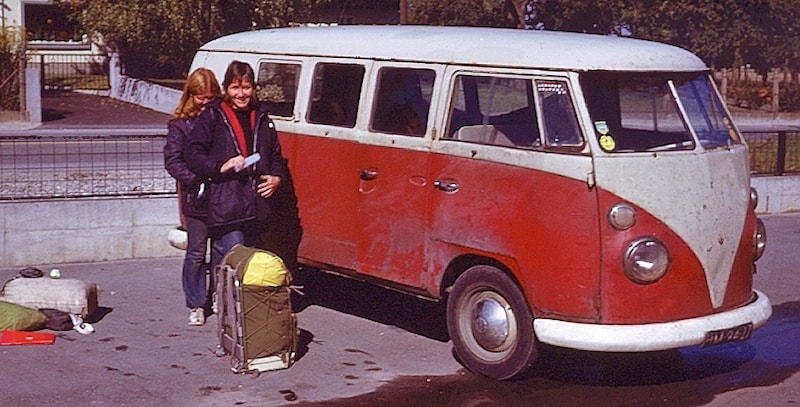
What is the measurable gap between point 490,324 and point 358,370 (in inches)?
36.1

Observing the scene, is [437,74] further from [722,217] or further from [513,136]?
[722,217]

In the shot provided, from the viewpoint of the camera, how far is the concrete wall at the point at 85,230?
10.7 metres

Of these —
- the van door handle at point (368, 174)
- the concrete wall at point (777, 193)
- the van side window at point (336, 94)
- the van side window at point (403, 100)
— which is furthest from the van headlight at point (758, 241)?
the concrete wall at point (777, 193)

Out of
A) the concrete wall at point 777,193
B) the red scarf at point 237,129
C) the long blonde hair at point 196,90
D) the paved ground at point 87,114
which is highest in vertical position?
the long blonde hair at point 196,90

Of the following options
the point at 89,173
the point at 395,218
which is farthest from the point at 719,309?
the point at 89,173

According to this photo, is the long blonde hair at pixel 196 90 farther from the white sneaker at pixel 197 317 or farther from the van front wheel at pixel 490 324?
the van front wheel at pixel 490 324

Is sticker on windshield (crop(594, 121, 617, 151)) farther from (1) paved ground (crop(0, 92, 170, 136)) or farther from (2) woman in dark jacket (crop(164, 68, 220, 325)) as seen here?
(1) paved ground (crop(0, 92, 170, 136))

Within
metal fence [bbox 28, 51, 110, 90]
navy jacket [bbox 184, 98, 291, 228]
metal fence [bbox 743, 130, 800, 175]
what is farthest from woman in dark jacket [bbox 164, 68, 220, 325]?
metal fence [bbox 28, 51, 110, 90]

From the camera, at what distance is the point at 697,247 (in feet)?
23.9

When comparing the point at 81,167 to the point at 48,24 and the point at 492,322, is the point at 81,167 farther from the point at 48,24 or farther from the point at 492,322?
the point at 48,24

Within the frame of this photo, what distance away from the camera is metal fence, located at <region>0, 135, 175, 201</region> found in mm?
11320

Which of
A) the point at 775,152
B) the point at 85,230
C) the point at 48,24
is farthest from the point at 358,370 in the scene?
the point at 48,24

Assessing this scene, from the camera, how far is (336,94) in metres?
8.83

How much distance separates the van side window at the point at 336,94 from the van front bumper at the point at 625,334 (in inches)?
89.7
